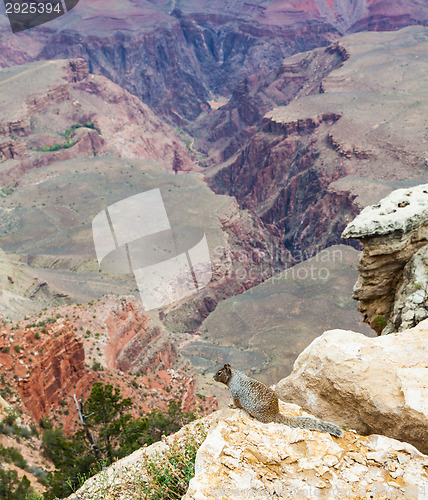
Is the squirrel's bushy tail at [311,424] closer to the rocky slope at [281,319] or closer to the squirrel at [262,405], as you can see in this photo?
the squirrel at [262,405]

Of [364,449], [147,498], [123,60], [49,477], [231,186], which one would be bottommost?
[231,186]

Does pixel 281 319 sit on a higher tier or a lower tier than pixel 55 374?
lower

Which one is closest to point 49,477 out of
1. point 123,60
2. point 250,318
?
point 250,318

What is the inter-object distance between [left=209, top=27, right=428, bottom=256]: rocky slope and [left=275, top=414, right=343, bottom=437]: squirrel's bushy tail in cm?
6906

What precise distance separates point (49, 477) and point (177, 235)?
55.7 metres

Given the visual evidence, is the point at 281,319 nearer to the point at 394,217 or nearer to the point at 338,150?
the point at 394,217

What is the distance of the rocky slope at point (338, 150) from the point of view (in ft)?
261

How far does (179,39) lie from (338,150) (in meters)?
125

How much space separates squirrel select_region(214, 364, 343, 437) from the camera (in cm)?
667

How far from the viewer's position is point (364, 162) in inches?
3295

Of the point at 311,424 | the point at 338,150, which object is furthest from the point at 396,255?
the point at 338,150

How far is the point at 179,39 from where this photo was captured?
186500 mm

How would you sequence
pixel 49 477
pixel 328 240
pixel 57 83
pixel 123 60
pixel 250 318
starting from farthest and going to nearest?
pixel 123 60 → pixel 57 83 → pixel 328 240 → pixel 250 318 → pixel 49 477

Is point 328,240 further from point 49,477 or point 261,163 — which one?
point 49,477
